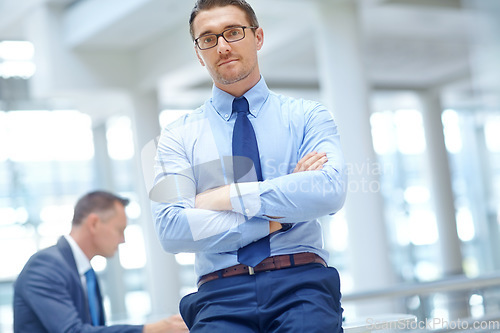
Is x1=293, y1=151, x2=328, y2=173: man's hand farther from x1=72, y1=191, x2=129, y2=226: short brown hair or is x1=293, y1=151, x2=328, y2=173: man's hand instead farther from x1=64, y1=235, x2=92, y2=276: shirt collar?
x1=72, y1=191, x2=129, y2=226: short brown hair

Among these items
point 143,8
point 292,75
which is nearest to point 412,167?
point 292,75

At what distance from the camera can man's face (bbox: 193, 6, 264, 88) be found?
216 centimetres

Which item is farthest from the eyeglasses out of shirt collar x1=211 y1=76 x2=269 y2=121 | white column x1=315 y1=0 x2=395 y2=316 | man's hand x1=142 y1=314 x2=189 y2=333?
white column x1=315 y1=0 x2=395 y2=316

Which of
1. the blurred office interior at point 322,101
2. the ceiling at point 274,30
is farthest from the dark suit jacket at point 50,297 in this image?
the ceiling at point 274,30

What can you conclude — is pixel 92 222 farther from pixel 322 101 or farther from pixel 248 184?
pixel 322 101

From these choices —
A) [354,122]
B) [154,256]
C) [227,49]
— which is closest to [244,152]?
[227,49]

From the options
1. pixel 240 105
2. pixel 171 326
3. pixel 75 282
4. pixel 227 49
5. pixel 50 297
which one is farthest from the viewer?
pixel 75 282

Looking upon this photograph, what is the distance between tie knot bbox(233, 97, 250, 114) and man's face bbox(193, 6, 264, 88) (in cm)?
7

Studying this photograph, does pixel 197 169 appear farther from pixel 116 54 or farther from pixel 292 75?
pixel 292 75

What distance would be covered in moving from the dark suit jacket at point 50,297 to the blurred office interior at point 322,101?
2.15 m

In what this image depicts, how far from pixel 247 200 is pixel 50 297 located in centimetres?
168

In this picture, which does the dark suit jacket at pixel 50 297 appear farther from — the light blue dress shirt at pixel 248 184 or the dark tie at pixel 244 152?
the dark tie at pixel 244 152

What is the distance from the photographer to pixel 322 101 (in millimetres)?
15391

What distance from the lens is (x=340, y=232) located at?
18453 millimetres
